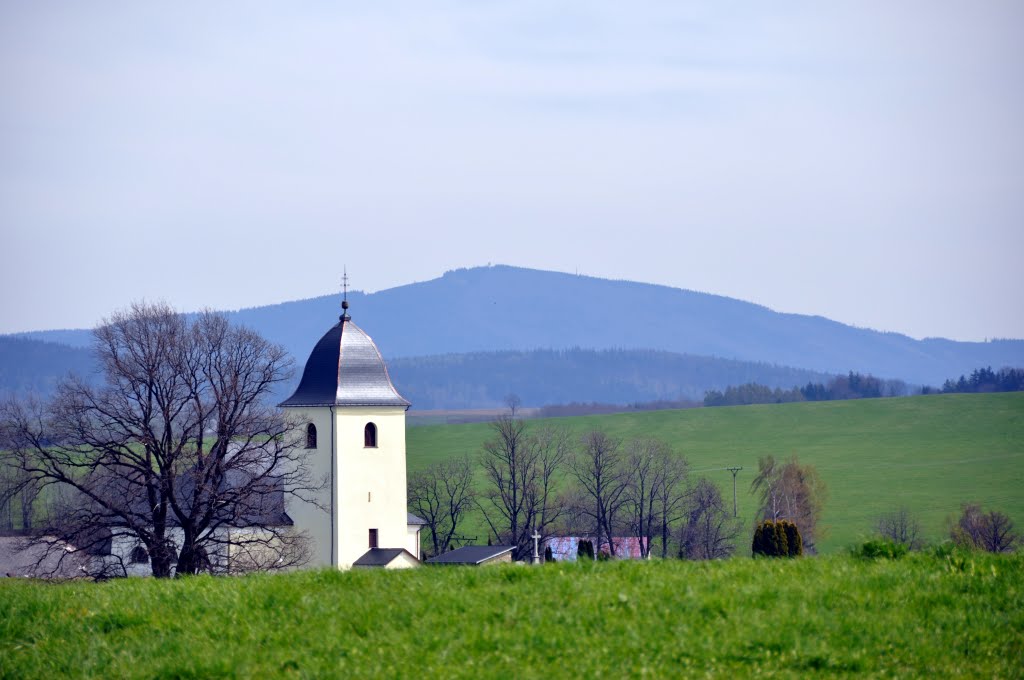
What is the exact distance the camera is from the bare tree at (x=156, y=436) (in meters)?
35.1

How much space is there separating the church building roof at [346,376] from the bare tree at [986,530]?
32.8 metres

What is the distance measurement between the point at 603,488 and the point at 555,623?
71139mm

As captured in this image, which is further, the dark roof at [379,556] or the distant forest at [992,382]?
the distant forest at [992,382]

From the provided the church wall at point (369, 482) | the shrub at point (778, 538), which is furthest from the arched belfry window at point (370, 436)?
the shrub at point (778, 538)

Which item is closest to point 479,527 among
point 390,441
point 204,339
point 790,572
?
point 390,441

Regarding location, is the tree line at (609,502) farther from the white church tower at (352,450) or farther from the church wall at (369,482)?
the white church tower at (352,450)

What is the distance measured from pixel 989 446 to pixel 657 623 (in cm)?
10437

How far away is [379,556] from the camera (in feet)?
155

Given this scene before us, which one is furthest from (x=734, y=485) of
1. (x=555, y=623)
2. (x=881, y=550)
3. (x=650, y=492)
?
(x=555, y=623)

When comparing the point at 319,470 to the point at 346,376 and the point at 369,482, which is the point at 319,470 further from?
the point at 346,376

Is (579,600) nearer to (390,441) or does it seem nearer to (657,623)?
(657,623)

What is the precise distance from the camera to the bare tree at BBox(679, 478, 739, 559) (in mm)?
74812

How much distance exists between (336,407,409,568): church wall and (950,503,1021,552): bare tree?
103ft

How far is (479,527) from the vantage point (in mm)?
85188
